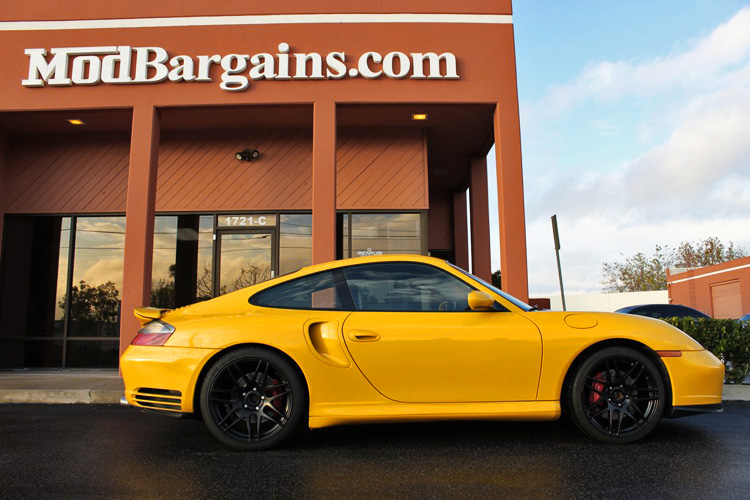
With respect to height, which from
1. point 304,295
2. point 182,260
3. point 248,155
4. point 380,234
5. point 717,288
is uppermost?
point 248,155

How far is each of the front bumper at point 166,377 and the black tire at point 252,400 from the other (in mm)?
97

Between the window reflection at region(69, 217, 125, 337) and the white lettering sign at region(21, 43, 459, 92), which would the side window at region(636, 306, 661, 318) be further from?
the window reflection at region(69, 217, 125, 337)

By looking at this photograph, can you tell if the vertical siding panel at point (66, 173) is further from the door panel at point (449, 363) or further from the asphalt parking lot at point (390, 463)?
the door panel at point (449, 363)

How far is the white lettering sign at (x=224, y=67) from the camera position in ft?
26.8

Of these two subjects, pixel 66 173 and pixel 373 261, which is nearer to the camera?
pixel 373 261

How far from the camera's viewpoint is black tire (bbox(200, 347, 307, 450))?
3457mm

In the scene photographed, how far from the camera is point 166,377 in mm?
3521

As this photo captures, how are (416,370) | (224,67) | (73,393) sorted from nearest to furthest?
(416,370) → (73,393) → (224,67)

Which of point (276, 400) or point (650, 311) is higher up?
point (650, 311)

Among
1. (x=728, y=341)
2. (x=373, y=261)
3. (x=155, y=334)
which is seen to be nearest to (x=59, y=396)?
(x=155, y=334)

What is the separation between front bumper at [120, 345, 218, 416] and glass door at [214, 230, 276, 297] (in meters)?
6.21

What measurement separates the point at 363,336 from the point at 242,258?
681cm

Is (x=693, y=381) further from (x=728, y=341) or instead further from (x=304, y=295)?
(x=728, y=341)

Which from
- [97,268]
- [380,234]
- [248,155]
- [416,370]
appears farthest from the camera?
[97,268]
